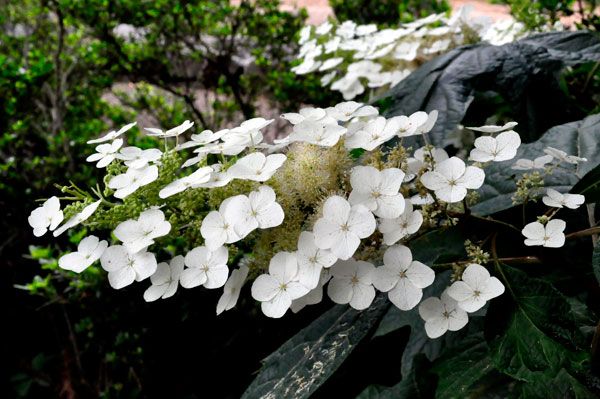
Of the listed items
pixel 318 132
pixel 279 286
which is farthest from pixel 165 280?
pixel 318 132

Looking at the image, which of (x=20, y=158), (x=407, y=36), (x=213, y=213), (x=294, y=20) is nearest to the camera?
(x=213, y=213)

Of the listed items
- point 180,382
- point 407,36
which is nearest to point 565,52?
point 407,36

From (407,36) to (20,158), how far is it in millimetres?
1750

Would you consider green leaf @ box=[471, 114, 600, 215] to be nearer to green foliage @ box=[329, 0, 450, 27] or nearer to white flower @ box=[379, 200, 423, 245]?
white flower @ box=[379, 200, 423, 245]

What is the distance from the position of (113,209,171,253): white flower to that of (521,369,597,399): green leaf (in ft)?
2.21

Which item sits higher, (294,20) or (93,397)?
(294,20)

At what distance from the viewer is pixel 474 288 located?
0.67 meters

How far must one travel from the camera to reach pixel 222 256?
2.20 ft

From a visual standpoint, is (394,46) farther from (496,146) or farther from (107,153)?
(107,153)

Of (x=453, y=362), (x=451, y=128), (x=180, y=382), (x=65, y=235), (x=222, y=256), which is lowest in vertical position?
(x=180, y=382)

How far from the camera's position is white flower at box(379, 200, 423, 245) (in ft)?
2.18

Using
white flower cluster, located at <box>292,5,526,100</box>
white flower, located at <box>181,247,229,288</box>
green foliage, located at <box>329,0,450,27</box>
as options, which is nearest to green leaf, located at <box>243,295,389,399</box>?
white flower, located at <box>181,247,229,288</box>

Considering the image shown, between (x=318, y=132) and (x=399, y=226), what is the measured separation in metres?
0.18

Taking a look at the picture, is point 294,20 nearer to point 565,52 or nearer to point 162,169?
point 565,52
